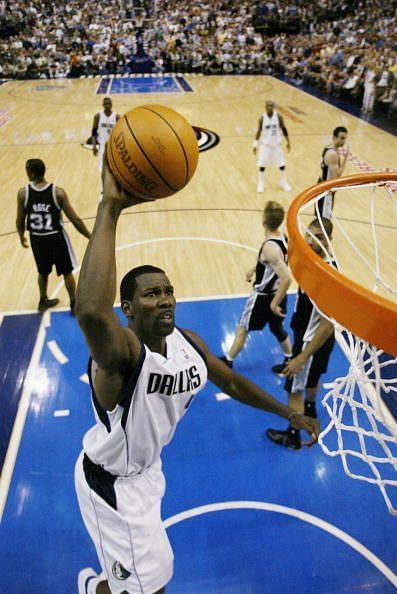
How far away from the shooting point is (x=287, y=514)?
9.63 feet

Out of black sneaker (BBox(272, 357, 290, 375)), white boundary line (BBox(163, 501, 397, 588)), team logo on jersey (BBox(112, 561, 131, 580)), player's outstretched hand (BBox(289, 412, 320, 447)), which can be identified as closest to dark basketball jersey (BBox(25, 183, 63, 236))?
black sneaker (BBox(272, 357, 290, 375))

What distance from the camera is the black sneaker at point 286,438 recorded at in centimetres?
340

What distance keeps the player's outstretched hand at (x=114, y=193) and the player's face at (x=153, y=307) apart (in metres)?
0.45

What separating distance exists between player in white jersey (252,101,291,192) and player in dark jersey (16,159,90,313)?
4.19m

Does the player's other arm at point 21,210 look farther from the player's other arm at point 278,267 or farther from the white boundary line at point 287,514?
the white boundary line at point 287,514

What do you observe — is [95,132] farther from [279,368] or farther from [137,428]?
[137,428]

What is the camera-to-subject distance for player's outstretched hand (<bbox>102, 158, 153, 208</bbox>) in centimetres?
144

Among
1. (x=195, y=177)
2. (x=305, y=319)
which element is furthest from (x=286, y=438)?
(x=195, y=177)

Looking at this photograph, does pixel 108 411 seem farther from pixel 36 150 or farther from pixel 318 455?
pixel 36 150

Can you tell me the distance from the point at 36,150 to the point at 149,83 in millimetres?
9925

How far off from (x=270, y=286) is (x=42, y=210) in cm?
231

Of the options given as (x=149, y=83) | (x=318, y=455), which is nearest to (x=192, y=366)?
(x=318, y=455)

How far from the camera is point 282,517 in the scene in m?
2.92

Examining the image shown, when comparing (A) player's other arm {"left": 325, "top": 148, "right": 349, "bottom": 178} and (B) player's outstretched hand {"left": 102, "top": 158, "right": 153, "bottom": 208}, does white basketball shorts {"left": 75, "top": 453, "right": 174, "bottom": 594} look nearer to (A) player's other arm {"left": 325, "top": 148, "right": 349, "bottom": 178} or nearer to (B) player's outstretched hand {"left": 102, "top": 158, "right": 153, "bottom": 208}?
(B) player's outstretched hand {"left": 102, "top": 158, "right": 153, "bottom": 208}
